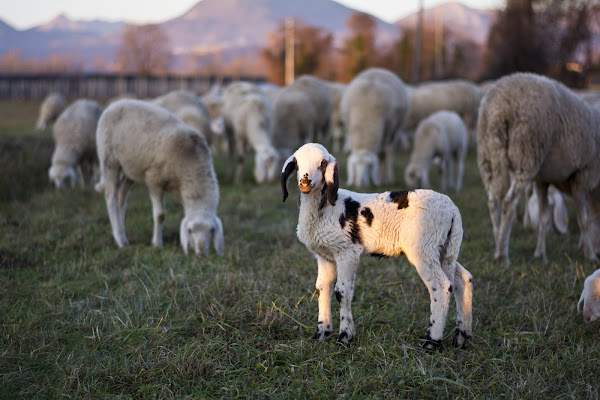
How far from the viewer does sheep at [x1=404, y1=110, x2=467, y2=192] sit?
378 inches

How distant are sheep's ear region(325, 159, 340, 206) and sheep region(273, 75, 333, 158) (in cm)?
858

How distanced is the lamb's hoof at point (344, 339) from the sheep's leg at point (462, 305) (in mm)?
658

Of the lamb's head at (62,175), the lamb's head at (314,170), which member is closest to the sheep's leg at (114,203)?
the lamb's head at (62,175)

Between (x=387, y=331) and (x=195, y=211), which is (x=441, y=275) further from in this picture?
(x=195, y=211)

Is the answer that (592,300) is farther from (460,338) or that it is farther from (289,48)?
(289,48)

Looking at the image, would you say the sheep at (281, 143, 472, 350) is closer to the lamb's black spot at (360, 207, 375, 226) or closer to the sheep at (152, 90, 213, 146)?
the lamb's black spot at (360, 207, 375, 226)

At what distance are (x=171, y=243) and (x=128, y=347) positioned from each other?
2951mm

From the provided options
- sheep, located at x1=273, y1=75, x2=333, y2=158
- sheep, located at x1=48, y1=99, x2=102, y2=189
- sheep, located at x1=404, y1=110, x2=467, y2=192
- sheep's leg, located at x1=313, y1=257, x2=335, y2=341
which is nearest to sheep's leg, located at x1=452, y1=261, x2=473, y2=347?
sheep's leg, located at x1=313, y1=257, x2=335, y2=341

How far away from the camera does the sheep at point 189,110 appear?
10836 mm

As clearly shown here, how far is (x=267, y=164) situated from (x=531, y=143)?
6119 mm

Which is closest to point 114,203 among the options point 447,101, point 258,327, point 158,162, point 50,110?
point 158,162

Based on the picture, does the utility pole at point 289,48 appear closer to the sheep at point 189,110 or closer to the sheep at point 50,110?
the sheep at point 50,110

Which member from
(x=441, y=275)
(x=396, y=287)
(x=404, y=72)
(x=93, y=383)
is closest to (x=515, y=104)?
(x=396, y=287)

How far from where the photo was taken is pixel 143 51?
4294 cm
